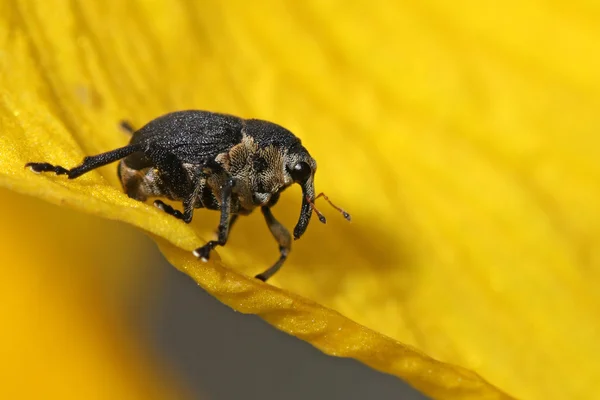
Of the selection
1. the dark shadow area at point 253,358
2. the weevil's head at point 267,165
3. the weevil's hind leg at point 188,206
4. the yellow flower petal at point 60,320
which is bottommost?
the dark shadow area at point 253,358

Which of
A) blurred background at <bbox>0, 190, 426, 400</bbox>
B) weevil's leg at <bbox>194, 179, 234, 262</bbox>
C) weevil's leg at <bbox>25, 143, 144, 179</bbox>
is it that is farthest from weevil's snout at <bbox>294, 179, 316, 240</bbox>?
blurred background at <bbox>0, 190, 426, 400</bbox>

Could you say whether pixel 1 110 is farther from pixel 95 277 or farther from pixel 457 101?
pixel 457 101

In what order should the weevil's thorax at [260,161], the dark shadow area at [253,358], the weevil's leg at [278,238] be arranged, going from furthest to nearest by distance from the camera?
the dark shadow area at [253,358] < the weevil's thorax at [260,161] < the weevil's leg at [278,238]

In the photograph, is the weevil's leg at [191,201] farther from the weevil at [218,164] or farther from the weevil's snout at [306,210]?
the weevil's snout at [306,210]

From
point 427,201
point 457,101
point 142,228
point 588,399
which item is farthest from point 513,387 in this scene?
point 142,228

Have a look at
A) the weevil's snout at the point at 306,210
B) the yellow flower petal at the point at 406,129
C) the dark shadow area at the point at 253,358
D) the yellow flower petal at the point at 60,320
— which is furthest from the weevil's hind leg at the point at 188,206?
the dark shadow area at the point at 253,358

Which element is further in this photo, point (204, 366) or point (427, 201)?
point (204, 366)
